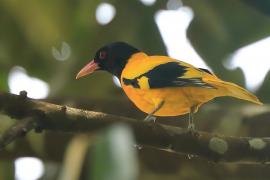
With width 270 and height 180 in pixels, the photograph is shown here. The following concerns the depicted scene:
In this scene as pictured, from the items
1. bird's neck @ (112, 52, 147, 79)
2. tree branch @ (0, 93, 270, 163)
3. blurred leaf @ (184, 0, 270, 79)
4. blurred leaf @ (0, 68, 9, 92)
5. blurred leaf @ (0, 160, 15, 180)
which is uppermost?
blurred leaf @ (0, 68, 9, 92)


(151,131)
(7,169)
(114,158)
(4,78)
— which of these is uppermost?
(4,78)

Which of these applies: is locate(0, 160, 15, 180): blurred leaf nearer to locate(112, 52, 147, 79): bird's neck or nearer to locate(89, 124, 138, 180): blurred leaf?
locate(112, 52, 147, 79): bird's neck

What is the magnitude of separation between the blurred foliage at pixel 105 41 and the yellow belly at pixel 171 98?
612 millimetres

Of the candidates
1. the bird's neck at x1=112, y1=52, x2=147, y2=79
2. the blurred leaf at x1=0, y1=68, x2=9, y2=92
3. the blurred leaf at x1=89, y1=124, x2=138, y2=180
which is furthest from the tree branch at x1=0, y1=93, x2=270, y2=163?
the blurred leaf at x1=0, y1=68, x2=9, y2=92

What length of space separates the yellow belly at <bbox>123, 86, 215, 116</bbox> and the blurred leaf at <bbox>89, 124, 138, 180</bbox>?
446 mm

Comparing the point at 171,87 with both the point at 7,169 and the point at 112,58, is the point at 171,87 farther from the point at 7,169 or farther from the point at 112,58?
the point at 7,169

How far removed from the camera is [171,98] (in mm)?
1133

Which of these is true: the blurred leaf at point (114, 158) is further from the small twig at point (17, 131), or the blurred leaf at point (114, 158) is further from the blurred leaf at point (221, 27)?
the blurred leaf at point (221, 27)

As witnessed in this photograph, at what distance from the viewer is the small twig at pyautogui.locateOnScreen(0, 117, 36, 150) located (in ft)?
2.77

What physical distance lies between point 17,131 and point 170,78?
1.23 feet

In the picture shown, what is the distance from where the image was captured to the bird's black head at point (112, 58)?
1.30 meters

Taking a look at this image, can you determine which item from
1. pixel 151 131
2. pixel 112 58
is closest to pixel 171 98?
pixel 151 131

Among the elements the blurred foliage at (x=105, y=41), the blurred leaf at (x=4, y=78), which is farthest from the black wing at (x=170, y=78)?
the blurred leaf at (x=4, y=78)

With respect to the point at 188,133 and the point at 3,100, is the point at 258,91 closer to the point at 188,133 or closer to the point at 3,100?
the point at 188,133
